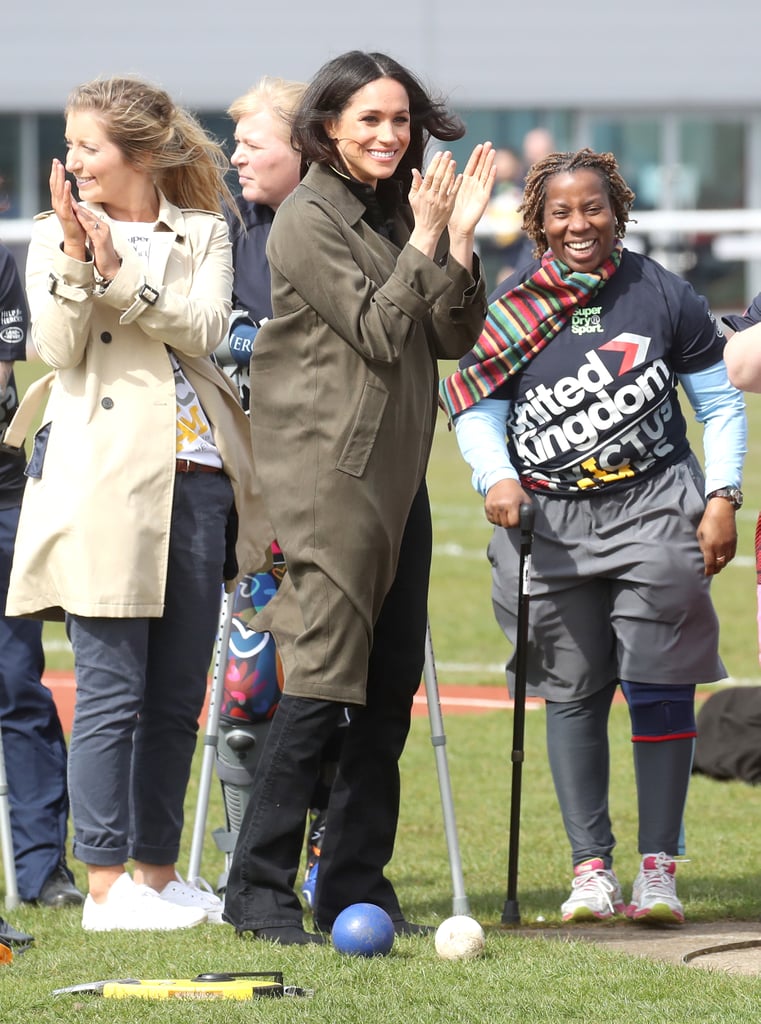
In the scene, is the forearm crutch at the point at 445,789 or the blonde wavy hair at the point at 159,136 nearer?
the blonde wavy hair at the point at 159,136

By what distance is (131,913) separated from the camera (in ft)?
16.9

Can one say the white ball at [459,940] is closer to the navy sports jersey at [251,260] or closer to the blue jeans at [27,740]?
the blue jeans at [27,740]

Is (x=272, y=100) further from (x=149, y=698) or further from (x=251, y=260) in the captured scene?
(x=149, y=698)

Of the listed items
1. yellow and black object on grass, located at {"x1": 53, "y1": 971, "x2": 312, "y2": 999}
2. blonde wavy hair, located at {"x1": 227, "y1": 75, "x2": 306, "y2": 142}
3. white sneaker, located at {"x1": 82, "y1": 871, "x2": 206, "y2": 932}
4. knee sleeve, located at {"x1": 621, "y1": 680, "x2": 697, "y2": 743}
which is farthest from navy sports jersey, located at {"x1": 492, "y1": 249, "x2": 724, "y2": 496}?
yellow and black object on grass, located at {"x1": 53, "y1": 971, "x2": 312, "y2": 999}

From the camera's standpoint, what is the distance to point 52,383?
17.5 feet

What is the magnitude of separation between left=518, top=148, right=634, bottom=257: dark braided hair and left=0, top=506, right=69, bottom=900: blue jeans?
192 cm

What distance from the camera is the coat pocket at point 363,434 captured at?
4711 millimetres

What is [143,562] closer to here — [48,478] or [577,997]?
[48,478]

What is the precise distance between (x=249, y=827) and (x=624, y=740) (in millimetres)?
4180

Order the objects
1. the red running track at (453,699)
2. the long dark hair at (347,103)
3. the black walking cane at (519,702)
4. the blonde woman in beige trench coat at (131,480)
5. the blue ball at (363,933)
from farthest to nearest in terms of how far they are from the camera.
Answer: the red running track at (453,699), the black walking cane at (519,702), the blonde woman in beige trench coat at (131,480), the long dark hair at (347,103), the blue ball at (363,933)

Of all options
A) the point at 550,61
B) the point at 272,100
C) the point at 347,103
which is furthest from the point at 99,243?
the point at 550,61

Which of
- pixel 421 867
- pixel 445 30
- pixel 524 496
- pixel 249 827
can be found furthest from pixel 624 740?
pixel 445 30

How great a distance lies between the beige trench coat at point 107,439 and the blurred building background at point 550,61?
107 feet

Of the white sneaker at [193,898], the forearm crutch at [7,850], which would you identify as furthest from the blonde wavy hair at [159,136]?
the white sneaker at [193,898]
